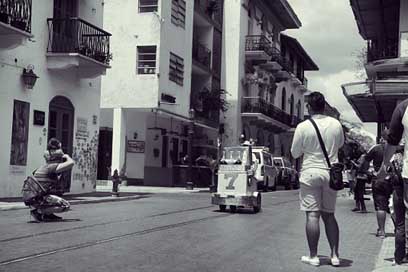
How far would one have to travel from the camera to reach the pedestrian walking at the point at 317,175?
740 cm

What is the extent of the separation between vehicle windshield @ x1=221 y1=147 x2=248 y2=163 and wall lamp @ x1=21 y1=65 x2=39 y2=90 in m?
6.38

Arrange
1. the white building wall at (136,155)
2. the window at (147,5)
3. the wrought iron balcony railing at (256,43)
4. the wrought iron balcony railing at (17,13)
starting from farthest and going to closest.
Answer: the wrought iron balcony railing at (256,43), the white building wall at (136,155), the window at (147,5), the wrought iron balcony railing at (17,13)

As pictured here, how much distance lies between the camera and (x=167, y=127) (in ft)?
112

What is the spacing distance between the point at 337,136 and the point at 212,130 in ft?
109

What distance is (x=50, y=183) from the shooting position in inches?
493

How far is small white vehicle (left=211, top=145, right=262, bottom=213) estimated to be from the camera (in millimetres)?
16062

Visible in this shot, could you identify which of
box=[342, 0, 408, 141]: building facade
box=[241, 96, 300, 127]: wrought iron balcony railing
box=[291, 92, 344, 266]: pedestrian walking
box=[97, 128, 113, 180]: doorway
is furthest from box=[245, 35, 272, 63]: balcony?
box=[291, 92, 344, 266]: pedestrian walking

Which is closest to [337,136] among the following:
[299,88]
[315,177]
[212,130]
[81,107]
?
[315,177]

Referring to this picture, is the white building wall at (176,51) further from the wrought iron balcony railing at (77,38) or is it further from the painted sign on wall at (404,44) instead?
the painted sign on wall at (404,44)

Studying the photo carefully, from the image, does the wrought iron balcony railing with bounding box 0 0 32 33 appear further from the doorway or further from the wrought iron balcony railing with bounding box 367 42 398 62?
the doorway

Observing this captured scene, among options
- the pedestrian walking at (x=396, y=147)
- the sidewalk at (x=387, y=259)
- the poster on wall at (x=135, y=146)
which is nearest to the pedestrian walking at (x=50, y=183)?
the sidewalk at (x=387, y=259)

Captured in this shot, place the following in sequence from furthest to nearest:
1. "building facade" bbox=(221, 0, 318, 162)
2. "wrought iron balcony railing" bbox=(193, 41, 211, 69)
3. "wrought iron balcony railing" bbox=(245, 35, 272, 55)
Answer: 1. "wrought iron balcony railing" bbox=(245, 35, 272, 55)
2. "building facade" bbox=(221, 0, 318, 162)
3. "wrought iron balcony railing" bbox=(193, 41, 211, 69)

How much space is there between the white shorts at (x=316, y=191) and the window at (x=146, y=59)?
23.4 metres

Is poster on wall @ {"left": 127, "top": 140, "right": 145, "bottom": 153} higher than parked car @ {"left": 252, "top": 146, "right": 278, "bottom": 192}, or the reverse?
poster on wall @ {"left": 127, "top": 140, "right": 145, "bottom": 153}
